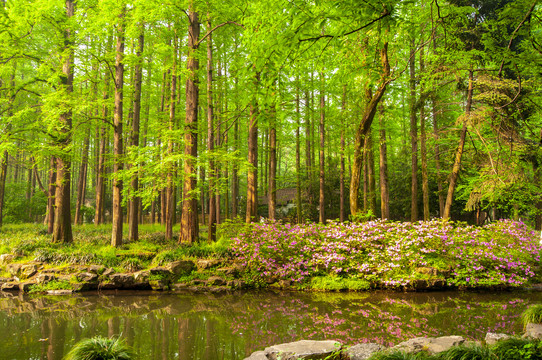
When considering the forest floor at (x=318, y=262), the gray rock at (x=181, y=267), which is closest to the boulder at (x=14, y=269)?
the forest floor at (x=318, y=262)

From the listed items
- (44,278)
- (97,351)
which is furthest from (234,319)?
(44,278)

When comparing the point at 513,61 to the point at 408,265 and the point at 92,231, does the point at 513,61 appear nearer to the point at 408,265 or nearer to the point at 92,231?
the point at 408,265

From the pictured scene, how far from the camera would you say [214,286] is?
9180 millimetres

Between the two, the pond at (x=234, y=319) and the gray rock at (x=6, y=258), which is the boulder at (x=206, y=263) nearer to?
the pond at (x=234, y=319)

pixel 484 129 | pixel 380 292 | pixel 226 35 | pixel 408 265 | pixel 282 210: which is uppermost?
pixel 226 35

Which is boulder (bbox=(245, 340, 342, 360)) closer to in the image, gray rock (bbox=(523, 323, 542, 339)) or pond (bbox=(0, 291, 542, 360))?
pond (bbox=(0, 291, 542, 360))

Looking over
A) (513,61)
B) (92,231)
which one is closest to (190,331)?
(513,61)

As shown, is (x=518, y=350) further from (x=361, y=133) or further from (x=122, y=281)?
(x=122, y=281)

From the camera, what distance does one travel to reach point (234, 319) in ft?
21.1

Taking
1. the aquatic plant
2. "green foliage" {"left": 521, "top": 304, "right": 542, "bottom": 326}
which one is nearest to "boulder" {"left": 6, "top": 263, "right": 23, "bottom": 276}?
the aquatic plant

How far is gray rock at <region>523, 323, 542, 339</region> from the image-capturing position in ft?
14.7

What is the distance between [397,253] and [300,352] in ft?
18.9

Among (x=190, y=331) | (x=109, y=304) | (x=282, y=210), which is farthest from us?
(x=282, y=210)

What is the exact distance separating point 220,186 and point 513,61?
8.14 m
